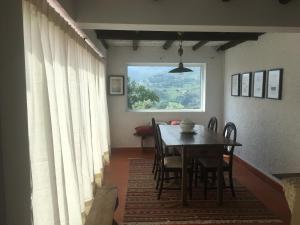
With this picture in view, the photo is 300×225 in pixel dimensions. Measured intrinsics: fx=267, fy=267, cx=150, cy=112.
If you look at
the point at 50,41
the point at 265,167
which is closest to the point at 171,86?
the point at 265,167

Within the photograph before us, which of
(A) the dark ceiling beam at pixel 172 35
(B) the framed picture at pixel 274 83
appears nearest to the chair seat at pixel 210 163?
(B) the framed picture at pixel 274 83

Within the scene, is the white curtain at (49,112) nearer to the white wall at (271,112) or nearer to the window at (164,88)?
the white wall at (271,112)

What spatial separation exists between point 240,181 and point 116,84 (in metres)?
3.30

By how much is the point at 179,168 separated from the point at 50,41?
236cm

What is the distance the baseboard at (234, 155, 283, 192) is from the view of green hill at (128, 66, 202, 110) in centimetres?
176

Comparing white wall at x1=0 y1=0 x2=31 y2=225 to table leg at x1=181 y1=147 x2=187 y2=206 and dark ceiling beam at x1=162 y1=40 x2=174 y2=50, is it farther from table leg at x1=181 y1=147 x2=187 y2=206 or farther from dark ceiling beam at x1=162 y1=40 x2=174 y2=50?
dark ceiling beam at x1=162 y1=40 x2=174 y2=50

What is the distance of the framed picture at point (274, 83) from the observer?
3.75 m

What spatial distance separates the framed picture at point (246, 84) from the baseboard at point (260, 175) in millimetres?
1270

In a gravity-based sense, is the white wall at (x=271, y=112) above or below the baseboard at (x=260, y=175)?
above

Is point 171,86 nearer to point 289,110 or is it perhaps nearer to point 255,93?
point 255,93

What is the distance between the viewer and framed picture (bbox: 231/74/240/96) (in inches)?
205

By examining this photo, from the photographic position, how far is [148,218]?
3.00 meters

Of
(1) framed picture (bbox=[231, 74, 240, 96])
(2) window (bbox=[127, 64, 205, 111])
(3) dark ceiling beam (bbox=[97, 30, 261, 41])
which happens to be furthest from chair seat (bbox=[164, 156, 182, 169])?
(2) window (bbox=[127, 64, 205, 111])

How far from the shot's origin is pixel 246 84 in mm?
4844
